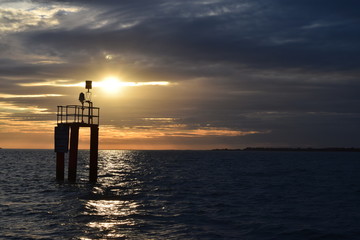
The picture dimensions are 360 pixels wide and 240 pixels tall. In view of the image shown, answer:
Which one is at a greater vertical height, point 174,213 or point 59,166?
point 59,166

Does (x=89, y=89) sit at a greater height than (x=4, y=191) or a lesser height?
greater

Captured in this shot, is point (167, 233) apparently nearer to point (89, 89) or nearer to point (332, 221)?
point (332, 221)

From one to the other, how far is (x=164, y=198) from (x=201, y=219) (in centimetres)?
770

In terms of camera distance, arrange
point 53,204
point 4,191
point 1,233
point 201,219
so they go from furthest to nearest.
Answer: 1. point 4,191
2. point 53,204
3. point 201,219
4. point 1,233

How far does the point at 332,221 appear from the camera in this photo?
20234mm

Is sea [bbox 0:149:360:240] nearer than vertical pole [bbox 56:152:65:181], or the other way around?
sea [bbox 0:149:360:240]

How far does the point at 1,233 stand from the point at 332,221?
51.0 ft

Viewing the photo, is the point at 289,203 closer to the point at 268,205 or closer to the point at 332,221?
the point at 268,205

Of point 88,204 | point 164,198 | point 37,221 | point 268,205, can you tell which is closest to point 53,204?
point 88,204

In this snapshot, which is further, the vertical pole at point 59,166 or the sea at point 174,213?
the vertical pole at point 59,166

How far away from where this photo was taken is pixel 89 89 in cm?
3481

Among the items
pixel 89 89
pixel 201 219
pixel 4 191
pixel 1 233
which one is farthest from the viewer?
pixel 89 89

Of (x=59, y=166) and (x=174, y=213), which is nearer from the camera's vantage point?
(x=174, y=213)

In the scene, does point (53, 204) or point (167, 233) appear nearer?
point (167, 233)
